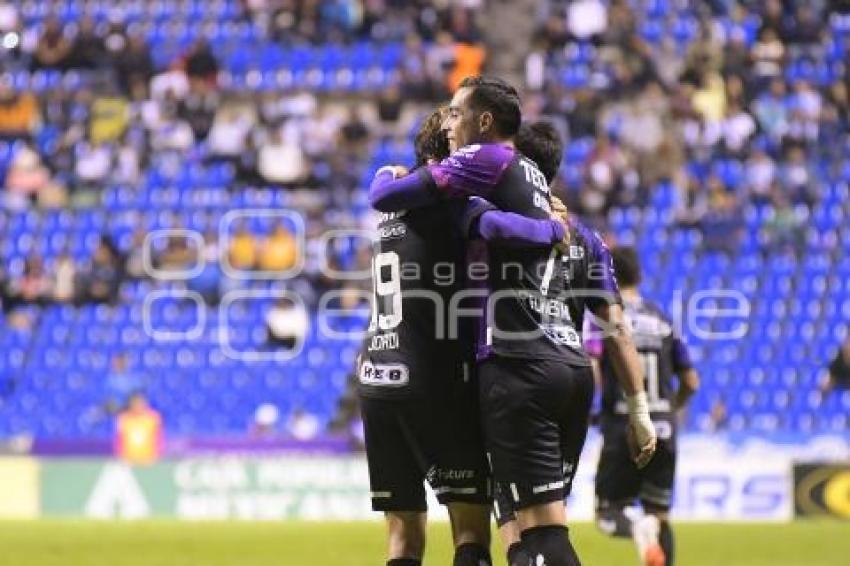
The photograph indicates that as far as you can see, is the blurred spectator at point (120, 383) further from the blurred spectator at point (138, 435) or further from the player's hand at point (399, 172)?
the player's hand at point (399, 172)

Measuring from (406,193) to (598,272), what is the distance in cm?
106

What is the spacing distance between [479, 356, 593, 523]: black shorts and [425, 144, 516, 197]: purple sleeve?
62 centimetres

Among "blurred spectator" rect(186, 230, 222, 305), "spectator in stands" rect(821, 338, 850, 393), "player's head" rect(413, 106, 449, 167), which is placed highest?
"player's head" rect(413, 106, 449, 167)

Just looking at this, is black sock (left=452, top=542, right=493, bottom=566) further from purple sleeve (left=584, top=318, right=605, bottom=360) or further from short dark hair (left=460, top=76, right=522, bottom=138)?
purple sleeve (left=584, top=318, right=605, bottom=360)

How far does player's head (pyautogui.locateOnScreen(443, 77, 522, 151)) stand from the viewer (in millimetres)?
6199

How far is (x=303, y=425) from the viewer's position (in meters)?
19.4

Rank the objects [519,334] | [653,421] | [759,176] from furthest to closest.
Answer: [759,176] < [653,421] < [519,334]

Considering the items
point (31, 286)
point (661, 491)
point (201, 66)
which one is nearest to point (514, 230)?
point (661, 491)

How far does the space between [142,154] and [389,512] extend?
637 inches

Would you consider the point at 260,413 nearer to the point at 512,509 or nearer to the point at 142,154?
the point at 142,154

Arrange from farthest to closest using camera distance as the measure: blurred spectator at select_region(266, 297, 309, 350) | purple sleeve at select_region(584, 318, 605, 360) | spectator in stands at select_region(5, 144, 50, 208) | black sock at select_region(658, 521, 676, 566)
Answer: spectator in stands at select_region(5, 144, 50, 208) < blurred spectator at select_region(266, 297, 309, 350) < black sock at select_region(658, 521, 676, 566) < purple sleeve at select_region(584, 318, 605, 360)

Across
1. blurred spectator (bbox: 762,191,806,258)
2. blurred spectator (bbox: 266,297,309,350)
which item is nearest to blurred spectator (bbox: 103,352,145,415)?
blurred spectator (bbox: 266,297,309,350)

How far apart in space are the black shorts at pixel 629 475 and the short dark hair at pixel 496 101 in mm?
3940

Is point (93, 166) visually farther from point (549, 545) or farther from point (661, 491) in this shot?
point (549, 545)
